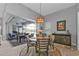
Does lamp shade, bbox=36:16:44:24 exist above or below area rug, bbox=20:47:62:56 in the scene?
above

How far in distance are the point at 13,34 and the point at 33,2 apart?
1.11 metres

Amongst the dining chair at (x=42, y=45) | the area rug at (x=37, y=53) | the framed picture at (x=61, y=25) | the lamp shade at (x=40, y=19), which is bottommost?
the area rug at (x=37, y=53)

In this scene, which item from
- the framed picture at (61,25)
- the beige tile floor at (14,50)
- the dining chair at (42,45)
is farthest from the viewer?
the framed picture at (61,25)

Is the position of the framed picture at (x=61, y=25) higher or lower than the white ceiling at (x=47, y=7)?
lower

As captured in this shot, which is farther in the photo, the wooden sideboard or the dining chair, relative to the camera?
the wooden sideboard

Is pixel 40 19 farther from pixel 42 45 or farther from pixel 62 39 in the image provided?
pixel 62 39

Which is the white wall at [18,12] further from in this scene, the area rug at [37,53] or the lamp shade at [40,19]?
the area rug at [37,53]

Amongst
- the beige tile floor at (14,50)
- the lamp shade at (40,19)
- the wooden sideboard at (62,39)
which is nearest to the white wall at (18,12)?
the lamp shade at (40,19)

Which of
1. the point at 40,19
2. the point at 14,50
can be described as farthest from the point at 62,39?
the point at 14,50

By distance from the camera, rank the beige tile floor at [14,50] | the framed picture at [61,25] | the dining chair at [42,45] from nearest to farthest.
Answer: the beige tile floor at [14,50]
the dining chair at [42,45]
the framed picture at [61,25]

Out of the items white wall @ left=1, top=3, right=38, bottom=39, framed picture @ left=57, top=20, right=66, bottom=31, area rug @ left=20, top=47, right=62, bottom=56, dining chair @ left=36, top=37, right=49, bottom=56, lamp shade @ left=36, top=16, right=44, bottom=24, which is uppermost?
white wall @ left=1, top=3, right=38, bottom=39

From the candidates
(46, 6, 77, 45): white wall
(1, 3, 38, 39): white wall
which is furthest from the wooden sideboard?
(1, 3, 38, 39): white wall

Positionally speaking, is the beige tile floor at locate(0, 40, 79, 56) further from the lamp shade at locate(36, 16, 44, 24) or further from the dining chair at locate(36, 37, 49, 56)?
the lamp shade at locate(36, 16, 44, 24)

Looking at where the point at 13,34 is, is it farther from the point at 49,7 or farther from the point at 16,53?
the point at 49,7
